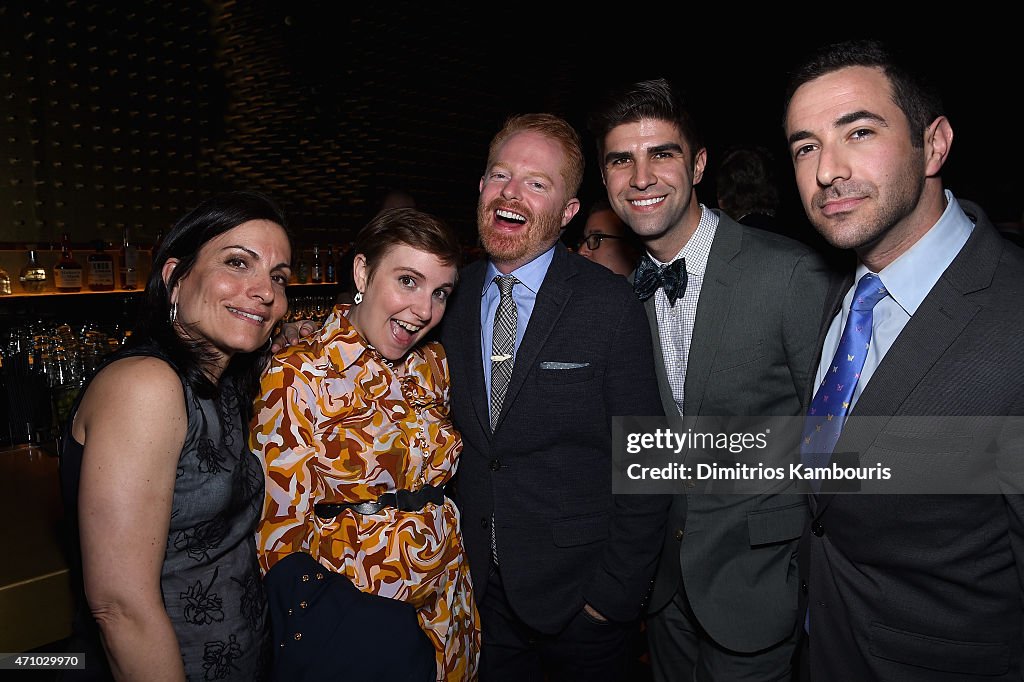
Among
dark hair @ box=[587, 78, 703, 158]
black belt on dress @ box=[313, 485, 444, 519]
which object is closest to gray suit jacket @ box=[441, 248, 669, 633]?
black belt on dress @ box=[313, 485, 444, 519]

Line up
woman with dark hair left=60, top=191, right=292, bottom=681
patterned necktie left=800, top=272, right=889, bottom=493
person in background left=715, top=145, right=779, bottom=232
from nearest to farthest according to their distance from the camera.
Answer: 1. woman with dark hair left=60, top=191, right=292, bottom=681
2. patterned necktie left=800, top=272, right=889, bottom=493
3. person in background left=715, top=145, right=779, bottom=232

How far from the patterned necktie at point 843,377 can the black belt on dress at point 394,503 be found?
1043mm

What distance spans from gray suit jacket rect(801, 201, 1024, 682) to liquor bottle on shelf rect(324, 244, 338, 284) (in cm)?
526

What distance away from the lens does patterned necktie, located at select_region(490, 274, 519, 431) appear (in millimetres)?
2055

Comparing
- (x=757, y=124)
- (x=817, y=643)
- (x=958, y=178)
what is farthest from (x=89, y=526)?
(x=958, y=178)

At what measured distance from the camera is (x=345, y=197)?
6402 millimetres

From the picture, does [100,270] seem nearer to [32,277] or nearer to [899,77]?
[32,277]

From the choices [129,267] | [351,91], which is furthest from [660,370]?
[351,91]

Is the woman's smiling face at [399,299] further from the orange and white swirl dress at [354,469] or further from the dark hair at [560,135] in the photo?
the dark hair at [560,135]

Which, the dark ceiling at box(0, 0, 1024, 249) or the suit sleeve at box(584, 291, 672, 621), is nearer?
the suit sleeve at box(584, 291, 672, 621)

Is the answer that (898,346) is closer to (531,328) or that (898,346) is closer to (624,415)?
(624,415)

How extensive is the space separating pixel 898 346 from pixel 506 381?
108cm

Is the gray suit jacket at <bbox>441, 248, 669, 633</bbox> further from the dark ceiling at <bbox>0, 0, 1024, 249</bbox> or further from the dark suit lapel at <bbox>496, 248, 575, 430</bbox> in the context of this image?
the dark ceiling at <bbox>0, 0, 1024, 249</bbox>

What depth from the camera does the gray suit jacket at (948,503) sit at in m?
1.38
